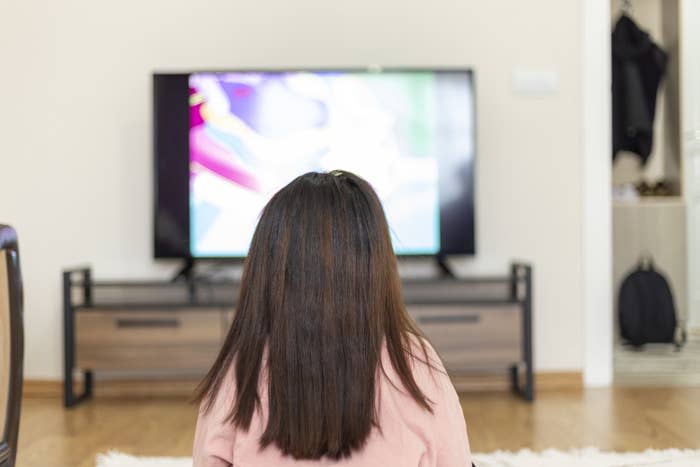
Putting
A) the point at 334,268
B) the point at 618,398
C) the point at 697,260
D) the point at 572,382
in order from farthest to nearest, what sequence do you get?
the point at 697,260 < the point at 572,382 < the point at 618,398 < the point at 334,268

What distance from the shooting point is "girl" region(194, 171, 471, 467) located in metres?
1.13

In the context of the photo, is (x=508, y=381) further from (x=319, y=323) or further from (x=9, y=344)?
(x=9, y=344)

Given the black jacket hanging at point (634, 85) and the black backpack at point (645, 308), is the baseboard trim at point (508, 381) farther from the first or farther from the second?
the black jacket hanging at point (634, 85)

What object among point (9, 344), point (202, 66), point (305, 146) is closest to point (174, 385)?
point (305, 146)

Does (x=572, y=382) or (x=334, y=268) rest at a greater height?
(x=334, y=268)

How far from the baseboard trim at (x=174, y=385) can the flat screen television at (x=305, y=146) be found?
25.9 inches

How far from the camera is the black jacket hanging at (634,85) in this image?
5090 mm

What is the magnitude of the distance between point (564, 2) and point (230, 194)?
1.85 metres

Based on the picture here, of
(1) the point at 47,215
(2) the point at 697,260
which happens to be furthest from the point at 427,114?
(2) the point at 697,260

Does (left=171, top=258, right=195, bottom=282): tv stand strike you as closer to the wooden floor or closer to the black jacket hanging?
the wooden floor

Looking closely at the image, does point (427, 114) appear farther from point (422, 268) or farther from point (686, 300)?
point (686, 300)

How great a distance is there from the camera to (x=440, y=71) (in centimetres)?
376

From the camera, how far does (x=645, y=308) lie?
4.80m

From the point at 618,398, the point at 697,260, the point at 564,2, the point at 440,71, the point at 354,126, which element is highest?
the point at 564,2
